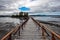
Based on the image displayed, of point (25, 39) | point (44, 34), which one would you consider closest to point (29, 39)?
point (25, 39)

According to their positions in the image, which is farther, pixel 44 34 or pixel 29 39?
pixel 44 34

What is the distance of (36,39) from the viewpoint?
11875 millimetres

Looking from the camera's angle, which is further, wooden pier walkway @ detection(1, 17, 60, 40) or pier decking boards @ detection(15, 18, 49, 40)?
pier decking boards @ detection(15, 18, 49, 40)

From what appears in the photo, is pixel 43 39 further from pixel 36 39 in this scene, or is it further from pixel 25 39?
pixel 25 39

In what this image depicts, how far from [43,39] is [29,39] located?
37.1 inches

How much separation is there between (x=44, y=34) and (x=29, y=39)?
1925 millimetres

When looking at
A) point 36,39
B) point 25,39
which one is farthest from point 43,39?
point 25,39

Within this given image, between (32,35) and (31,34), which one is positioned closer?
(32,35)

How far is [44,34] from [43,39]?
1.50 m

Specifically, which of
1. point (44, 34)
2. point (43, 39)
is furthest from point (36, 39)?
point (44, 34)

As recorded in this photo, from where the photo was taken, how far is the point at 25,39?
38.6 ft

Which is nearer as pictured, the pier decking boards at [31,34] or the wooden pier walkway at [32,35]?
the wooden pier walkway at [32,35]

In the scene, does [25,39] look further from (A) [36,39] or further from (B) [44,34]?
(B) [44,34]

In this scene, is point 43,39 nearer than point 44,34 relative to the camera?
Yes
